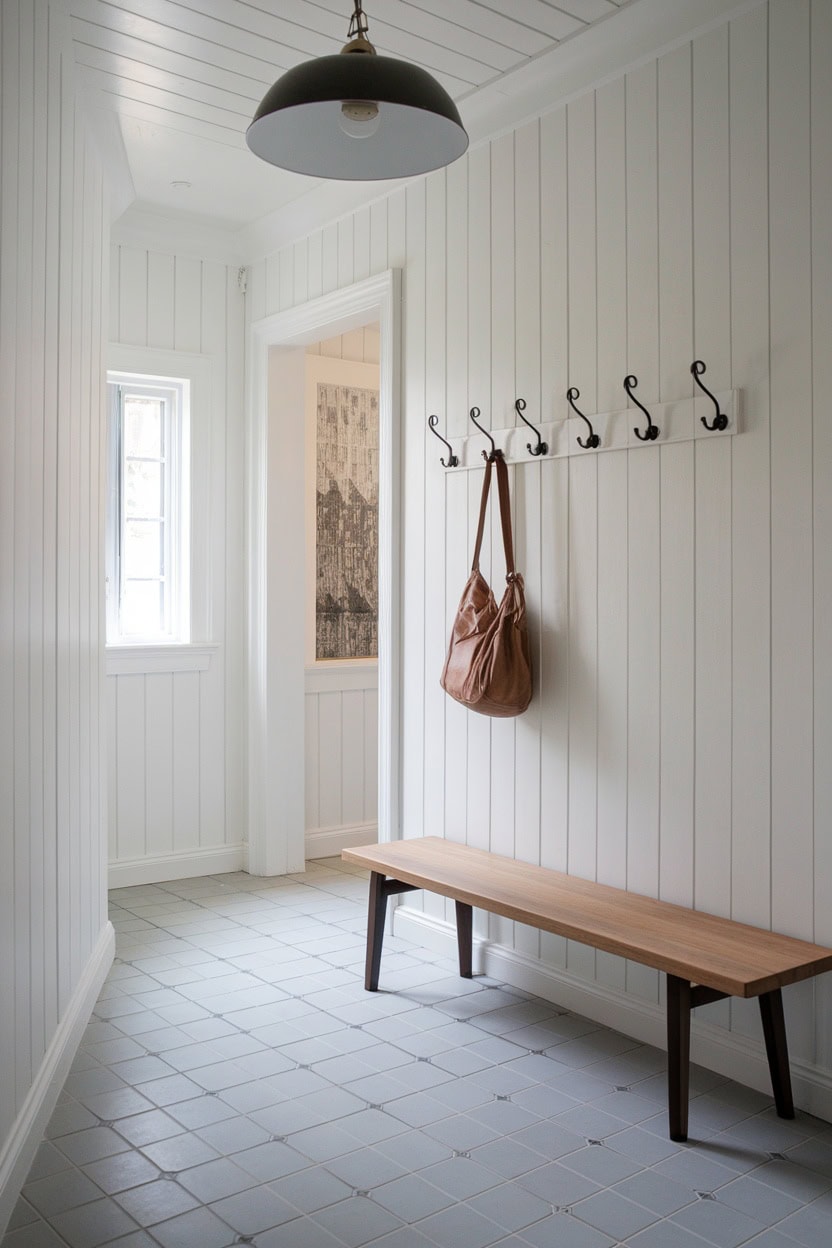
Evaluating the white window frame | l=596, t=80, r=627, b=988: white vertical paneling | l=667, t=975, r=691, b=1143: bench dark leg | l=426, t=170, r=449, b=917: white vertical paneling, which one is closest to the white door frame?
the white window frame

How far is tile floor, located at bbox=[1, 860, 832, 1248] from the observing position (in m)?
2.05

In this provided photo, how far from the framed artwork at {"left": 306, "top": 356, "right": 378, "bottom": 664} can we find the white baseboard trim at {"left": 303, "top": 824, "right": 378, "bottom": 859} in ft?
2.70

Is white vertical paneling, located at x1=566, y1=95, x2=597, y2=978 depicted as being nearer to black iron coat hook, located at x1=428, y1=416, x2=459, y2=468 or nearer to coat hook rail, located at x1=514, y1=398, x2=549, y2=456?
coat hook rail, located at x1=514, y1=398, x2=549, y2=456

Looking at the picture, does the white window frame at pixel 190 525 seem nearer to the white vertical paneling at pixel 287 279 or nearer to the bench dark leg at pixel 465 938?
the white vertical paneling at pixel 287 279

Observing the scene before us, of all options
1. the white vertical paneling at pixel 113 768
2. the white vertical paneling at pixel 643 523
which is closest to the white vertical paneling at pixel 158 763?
the white vertical paneling at pixel 113 768

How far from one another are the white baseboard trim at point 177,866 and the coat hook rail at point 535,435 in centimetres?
254

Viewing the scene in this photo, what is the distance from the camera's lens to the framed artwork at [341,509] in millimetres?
5066

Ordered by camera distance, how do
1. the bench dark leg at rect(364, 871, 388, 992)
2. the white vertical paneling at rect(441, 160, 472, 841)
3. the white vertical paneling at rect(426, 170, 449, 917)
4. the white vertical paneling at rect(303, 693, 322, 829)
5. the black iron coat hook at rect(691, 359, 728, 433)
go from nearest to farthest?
the black iron coat hook at rect(691, 359, 728, 433), the bench dark leg at rect(364, 871, 388, 992), the white vertical paneling at rect(441, 160, 472, 841), the white vertical paneling at rect(426, 170, 449, 917), the white vertical paneling at rect(303, 693, 322, 829)

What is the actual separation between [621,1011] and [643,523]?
53.4 inches

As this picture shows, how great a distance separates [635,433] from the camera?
2.88m

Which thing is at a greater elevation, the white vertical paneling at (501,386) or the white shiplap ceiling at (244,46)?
the white shiplap ceiling at (244,46)

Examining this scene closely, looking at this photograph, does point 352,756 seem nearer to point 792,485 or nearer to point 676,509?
point 676,509

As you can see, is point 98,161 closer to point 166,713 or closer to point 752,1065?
point 166,713

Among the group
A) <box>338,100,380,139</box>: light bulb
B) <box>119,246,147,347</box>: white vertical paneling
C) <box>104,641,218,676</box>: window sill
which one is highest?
<box>119,246,147,347</box>: white vertical paneling
